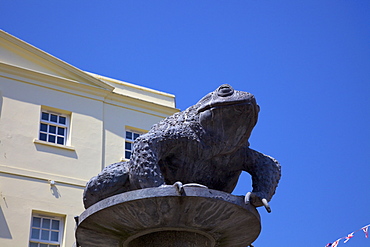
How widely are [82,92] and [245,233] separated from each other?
22.7 m

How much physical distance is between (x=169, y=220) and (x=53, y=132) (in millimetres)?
21760

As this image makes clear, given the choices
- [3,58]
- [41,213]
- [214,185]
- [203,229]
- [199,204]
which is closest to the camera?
[199,204]

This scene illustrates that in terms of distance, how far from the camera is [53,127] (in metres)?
27.5

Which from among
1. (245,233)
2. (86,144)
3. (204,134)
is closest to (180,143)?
(204,134)

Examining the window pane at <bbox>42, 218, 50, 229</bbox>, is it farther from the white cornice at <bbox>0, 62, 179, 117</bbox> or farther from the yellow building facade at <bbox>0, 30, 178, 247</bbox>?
the white cornice at <bbox>0, 62, 179, 117</bbox>

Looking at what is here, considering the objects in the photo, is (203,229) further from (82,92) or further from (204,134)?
(82,92)

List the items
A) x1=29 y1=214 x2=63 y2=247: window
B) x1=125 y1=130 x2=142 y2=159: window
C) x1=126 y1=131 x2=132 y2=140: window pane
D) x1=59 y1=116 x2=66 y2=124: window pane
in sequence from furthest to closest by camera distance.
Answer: x1=126 y1=131 x2=132 y2=140: window pane, x1=125 y1=130 x2=142 y2=159: window, x1=59 y1=116 x2=66 y2=124: window pane, x1=29 y1=214 x2=63 y2=247: window

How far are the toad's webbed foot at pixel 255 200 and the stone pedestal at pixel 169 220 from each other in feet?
0.18

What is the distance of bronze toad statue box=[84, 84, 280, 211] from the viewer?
21.6 ft

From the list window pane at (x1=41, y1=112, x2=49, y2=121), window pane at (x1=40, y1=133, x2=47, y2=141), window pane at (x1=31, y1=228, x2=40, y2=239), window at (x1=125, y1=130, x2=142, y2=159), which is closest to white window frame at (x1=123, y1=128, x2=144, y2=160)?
window at (x1=125, y1=130, x2=142, y2=159)

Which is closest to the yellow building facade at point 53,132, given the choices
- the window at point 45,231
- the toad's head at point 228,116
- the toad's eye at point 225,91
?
the window at point 45,231

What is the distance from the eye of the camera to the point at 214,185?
7.13m

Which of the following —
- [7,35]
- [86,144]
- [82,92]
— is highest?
[7,35]

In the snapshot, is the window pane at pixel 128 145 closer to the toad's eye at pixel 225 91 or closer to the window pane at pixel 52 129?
the window pane at pixel 52 129
